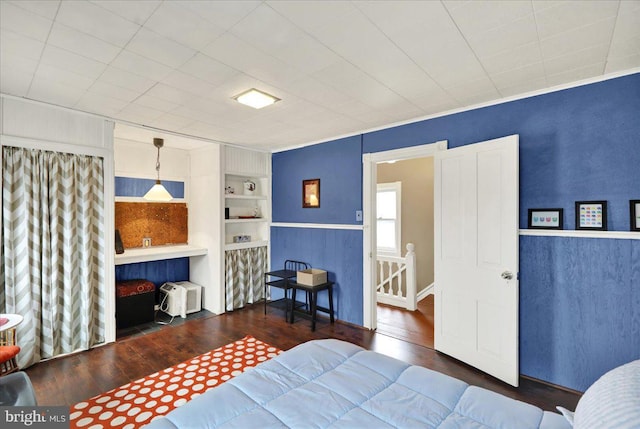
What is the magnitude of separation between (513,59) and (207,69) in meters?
2.09

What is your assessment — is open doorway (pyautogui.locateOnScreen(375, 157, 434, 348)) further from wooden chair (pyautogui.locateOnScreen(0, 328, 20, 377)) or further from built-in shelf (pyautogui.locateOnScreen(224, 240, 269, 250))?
wooden chair (pyautogui.locateOnScreen(0, 328, 20, 377))

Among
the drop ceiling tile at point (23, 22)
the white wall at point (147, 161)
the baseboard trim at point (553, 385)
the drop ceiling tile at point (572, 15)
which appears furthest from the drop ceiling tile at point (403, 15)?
the white wall at point (147, 161)

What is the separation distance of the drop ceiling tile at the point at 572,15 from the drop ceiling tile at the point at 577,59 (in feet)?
1.23

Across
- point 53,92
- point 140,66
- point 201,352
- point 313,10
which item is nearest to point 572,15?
point 313,10

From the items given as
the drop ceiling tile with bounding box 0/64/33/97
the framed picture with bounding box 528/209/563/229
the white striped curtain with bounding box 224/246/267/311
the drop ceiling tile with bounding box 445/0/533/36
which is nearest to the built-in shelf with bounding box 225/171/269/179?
the white striped curtain with bounding box 224/246/267/311

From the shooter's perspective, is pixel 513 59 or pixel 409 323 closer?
pixel 513 59

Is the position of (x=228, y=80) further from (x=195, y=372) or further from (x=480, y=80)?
(x=195, y=372)

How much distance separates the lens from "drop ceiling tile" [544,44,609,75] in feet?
6.46

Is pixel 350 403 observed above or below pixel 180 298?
above

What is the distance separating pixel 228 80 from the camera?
7.75ft

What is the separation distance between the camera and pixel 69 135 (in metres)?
3.05

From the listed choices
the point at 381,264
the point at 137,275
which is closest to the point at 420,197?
the point at 381,264

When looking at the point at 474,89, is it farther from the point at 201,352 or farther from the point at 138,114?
the point at 201,352

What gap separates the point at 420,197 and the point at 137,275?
4.72 meters
